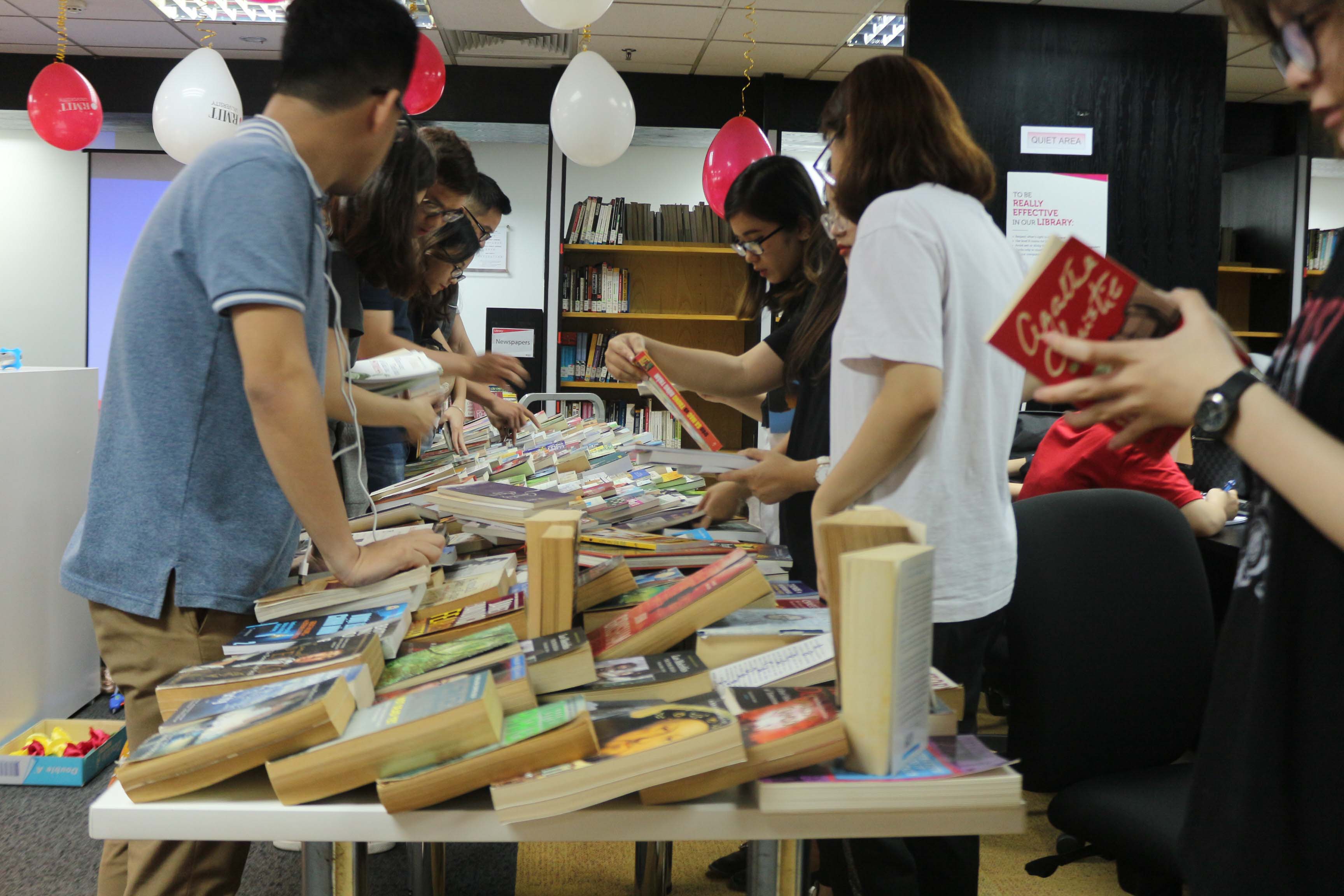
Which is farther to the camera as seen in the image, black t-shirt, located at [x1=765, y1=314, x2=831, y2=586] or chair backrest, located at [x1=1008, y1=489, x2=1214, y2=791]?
black t-shirt, located at [x1=765, y1=314, x2=831, y2=586]

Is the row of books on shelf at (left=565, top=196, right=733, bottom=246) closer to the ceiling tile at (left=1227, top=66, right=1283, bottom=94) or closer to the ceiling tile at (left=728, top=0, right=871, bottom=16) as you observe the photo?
the ceiling tile at (left=728, top=0, right=871, bottom=16)

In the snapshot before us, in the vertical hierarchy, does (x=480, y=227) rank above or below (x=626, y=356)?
above

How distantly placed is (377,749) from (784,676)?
0.38 m

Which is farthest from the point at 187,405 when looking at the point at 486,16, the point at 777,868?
the point at 486,16

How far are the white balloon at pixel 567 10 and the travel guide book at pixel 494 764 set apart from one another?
311cm

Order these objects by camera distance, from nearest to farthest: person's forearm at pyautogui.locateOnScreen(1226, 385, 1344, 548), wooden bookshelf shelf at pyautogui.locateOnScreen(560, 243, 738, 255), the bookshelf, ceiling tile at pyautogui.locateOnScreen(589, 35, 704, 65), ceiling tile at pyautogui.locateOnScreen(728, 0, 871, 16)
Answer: person's forearm at pyautogui.locateOnScreen(1226, 385, 1344, 548), ceiling tile at pyautogui.locateOnScreen(728, 0, 871, 16), ceiling tile at pyautogui.locateOnScreen(589, 35, 704, 65), wooden bookshelf shelf at pyautogui.locateOnScreen(560, 243, 738, 255), the bookshelf

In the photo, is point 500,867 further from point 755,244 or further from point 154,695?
point 755,244

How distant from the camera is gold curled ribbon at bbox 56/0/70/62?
198 inches

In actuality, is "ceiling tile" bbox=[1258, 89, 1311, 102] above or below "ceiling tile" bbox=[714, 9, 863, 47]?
above

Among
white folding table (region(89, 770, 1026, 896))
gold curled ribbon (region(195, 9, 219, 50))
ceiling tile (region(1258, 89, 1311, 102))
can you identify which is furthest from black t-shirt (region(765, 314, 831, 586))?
ceiling tile (region(1258, 89, 1311, 102))

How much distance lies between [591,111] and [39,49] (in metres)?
4.22

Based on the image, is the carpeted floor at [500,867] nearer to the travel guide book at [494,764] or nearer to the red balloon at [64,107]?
the travel guide book at [494,764]

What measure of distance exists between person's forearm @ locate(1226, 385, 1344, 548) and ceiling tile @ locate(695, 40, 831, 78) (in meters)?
5.41

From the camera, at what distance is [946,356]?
4.38ft
